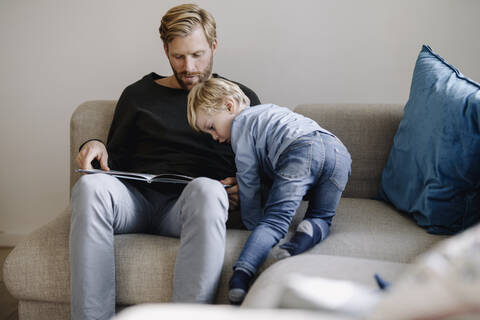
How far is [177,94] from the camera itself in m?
1.77

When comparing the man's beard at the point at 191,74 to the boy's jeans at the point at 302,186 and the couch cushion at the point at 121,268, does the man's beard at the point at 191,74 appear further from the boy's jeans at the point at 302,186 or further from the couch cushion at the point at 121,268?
the couch cushion at the point at 121,268

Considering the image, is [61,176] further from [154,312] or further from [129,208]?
[154,312]

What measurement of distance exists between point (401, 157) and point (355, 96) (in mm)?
673

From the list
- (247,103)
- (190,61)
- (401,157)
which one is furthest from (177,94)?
(401,157)

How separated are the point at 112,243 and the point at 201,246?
11.2 inches

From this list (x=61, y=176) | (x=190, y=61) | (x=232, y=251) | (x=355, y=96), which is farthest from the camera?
(x=61, y=176)

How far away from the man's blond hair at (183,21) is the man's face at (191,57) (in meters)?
0.02

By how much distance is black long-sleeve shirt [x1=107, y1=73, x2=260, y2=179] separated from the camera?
64.2 inches

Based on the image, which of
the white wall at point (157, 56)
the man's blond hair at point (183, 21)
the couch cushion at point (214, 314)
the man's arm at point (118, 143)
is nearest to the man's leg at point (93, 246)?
the man's arm at point (118, 143)

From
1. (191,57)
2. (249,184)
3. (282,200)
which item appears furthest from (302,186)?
(191,57)

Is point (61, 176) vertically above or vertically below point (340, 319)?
below

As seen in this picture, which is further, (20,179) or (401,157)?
(20,179)

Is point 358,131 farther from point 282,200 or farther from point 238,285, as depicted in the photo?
point 238,285

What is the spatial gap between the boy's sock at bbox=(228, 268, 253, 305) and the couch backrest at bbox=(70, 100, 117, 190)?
3.04 ft
